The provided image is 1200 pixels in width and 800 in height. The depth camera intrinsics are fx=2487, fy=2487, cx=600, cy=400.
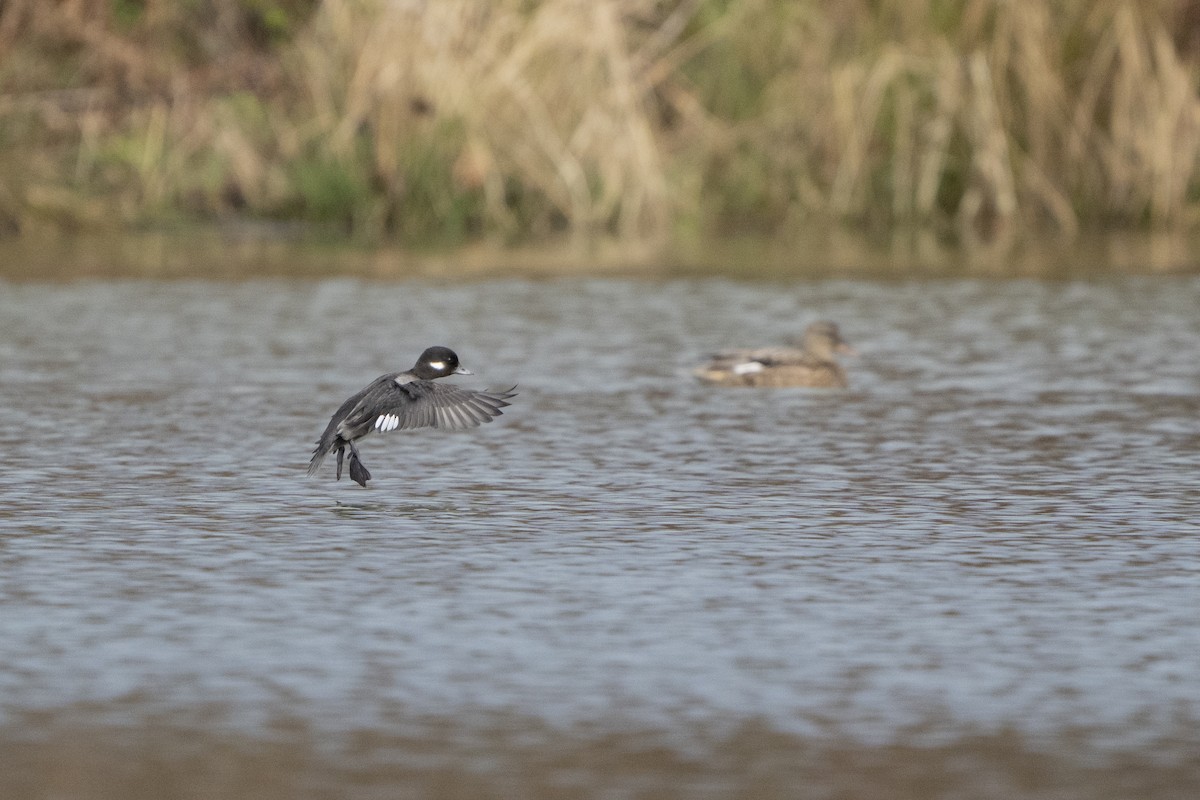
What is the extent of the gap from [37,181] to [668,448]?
14.5 m

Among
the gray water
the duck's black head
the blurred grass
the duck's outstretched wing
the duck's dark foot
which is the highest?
the blurred grass

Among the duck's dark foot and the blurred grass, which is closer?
the duck's dark foot

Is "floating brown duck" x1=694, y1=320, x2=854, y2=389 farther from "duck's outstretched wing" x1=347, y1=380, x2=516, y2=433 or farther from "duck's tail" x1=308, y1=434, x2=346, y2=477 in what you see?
"duck's tail" x1=308, y1=434, x2=346, y2=477

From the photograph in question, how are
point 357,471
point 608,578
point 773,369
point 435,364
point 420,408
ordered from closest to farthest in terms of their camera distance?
point 608,578
point 357,471
point 420,408
point 435,364
point 773,369

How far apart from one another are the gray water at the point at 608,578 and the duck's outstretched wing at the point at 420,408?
0.89 ft

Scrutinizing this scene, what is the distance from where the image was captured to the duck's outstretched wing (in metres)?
9.27

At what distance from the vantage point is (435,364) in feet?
32.1

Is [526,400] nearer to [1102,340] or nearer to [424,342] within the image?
[424,342]

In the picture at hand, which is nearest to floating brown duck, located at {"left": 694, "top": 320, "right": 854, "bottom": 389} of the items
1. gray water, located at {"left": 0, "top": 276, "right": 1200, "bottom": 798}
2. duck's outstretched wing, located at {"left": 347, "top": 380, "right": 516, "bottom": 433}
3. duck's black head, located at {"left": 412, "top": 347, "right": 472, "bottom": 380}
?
gray water, located at {"left": 0, "top": 276, "right": 1200, "bottom": 798}

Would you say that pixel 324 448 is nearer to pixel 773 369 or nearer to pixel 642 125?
pixel 773 369

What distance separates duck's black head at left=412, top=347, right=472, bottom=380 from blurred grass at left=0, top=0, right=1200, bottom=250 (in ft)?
40.4

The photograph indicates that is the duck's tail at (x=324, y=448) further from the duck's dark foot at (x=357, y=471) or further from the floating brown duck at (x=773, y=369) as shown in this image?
the floating brown duck at (x=773, y=369)

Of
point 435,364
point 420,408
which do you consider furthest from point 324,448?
point 435,364

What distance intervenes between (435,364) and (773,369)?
323cm
